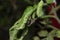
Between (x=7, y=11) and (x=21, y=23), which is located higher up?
(x=7, y=11)

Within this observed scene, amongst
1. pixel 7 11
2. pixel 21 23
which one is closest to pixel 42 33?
pixel 21 23

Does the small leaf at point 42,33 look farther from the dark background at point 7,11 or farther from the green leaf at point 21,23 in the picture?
the dark background at point 7,11

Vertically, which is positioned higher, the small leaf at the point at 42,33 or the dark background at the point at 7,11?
the dark background at the point at 7,11

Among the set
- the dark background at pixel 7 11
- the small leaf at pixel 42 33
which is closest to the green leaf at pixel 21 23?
the small leaf at pixel 42 33

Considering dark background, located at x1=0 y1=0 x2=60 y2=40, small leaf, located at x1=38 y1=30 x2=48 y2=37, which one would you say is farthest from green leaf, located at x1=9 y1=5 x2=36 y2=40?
dark background, located at x1=0 y1=0 x2=60 y2=40

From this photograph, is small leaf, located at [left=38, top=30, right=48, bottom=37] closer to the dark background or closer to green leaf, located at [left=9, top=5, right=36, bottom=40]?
green leaf, located at [left=9, top=5, right=36, bottom=40]

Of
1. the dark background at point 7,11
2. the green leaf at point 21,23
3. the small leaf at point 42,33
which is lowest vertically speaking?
the small leaf at point 42,33

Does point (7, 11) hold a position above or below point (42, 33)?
above

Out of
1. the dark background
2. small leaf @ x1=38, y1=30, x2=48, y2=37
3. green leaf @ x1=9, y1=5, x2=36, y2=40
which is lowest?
small leaf @ x1=38, y1=30, x2=48, y2=37

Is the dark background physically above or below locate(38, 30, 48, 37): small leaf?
above

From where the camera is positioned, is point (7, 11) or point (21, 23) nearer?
point (21, 23)

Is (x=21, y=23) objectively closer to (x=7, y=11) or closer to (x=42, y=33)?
(x=42, y=33)
